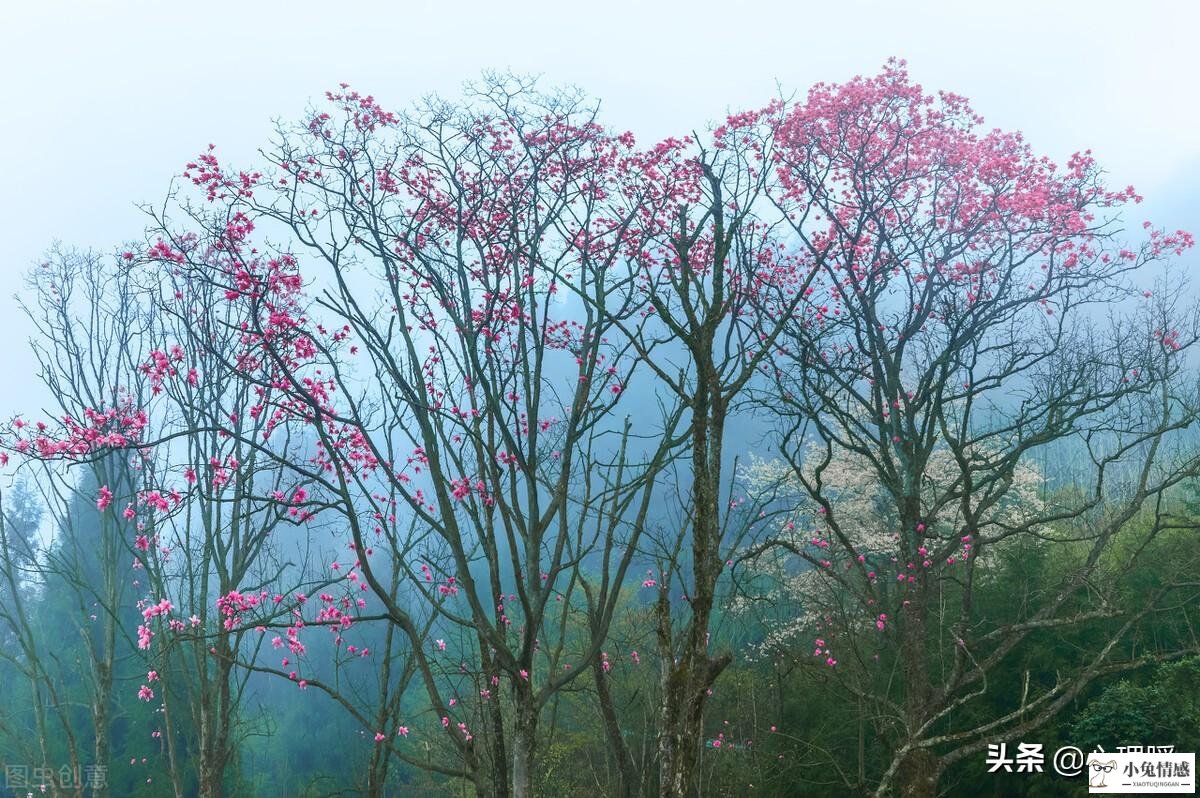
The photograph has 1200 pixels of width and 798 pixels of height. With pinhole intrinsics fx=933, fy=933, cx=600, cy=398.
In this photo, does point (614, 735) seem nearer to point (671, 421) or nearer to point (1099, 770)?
point (671, 421)

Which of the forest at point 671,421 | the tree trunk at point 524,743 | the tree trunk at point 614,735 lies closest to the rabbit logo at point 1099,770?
the forest at point 671,421

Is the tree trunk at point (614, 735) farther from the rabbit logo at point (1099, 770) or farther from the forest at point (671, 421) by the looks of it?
the rabbit logo at point (1099, 770)

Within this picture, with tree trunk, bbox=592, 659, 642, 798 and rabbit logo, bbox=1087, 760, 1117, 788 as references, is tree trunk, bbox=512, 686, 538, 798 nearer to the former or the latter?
tree trunk, bbox=592, 659, 642, 798

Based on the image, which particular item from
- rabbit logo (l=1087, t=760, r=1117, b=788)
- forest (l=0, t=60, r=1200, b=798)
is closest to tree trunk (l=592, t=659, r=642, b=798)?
forest (l=0, t=60, r=1200, b=798)

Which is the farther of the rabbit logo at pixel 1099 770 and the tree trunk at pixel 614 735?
the rabbit logo at pixel 1099 770

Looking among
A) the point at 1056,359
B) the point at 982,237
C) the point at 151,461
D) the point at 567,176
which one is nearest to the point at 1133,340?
the point at 1056,359

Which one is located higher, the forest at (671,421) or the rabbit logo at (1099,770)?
the forest at (671,421)

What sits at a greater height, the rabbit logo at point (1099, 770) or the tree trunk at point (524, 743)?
the tree trunk at point (524, 743)

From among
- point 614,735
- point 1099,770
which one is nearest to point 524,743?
point 614,735

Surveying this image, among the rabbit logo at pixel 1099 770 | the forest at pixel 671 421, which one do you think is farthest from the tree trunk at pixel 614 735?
the rabbit logo at pixel 1099 770

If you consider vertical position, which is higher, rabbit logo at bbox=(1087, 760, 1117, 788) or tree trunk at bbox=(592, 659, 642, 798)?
tree trunk at bbox=(592, 659, 642, 798)

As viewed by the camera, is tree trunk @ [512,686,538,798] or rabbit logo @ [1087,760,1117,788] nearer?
tree trunk @ [512,686,538,798]

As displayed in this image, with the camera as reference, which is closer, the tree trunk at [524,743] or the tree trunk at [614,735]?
the tree trunk at [524,743]

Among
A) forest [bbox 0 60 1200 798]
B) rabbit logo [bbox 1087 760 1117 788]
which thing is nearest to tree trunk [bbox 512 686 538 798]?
forest [bbox 0 60 1200 798]
